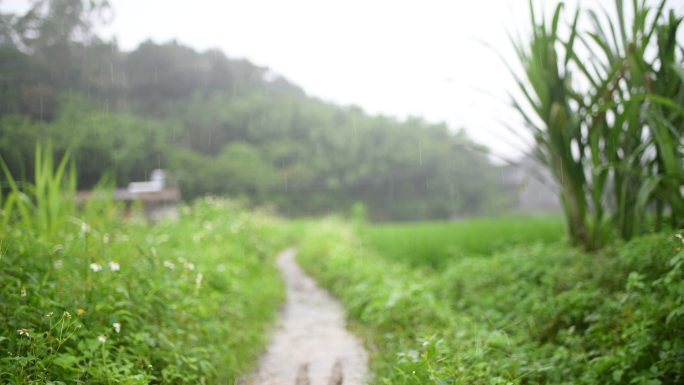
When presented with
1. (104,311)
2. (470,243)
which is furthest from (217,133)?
(104,311)

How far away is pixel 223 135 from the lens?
24969 mm

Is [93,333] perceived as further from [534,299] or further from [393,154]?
[393,154]

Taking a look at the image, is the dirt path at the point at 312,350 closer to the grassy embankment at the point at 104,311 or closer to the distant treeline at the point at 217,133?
the grassy embankment at the point at 104,311

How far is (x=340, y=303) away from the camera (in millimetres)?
5754

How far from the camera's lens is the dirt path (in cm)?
303

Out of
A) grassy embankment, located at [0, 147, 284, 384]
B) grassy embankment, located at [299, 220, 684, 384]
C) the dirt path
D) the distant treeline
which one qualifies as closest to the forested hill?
the distant treeline

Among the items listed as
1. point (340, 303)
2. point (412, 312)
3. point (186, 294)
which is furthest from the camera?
point (340, 303)

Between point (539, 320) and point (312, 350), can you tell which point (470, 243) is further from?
point (312, 350)

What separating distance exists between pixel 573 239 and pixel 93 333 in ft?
12.9

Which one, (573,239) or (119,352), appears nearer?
(119,352)

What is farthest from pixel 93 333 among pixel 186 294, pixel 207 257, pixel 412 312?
pixel 207 257

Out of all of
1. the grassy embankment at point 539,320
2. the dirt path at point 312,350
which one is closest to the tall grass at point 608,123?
the grassy embankment at point 539,320

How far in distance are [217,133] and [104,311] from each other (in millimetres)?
22241

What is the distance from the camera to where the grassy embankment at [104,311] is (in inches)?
79.1
